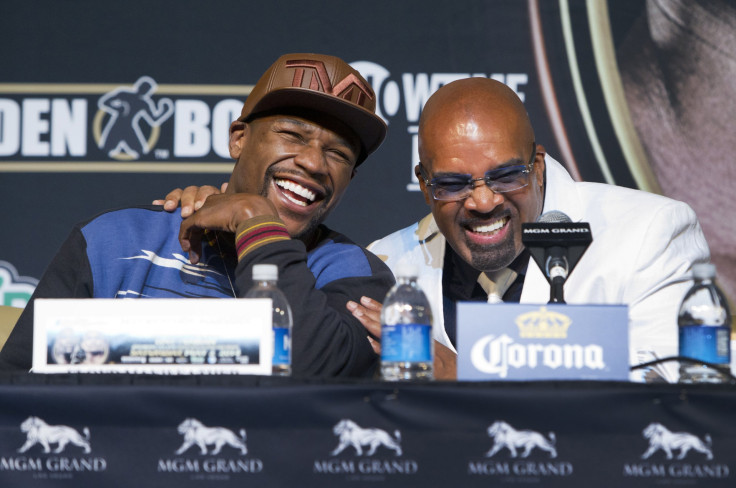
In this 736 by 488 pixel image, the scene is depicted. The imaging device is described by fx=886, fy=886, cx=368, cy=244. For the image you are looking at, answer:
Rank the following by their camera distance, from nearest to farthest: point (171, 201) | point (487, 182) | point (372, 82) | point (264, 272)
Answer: point (264, 272) < point (171, 201) < point (487, 182) < point (372, 82)

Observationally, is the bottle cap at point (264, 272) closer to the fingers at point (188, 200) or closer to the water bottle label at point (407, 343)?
the water bottle label at point (407, 343)

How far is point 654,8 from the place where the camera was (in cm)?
292

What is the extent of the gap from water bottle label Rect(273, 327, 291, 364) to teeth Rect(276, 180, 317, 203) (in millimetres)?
819

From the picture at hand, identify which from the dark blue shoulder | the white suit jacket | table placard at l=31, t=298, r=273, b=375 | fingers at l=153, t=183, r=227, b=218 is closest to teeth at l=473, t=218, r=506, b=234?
the white suit jacket

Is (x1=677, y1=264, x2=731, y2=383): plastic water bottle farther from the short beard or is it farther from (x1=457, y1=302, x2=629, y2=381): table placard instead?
the short beard

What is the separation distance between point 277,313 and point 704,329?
26.1 inches

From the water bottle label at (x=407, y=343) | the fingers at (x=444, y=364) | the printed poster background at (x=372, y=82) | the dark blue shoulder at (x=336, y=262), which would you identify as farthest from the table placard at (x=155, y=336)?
the printed poster background at (x=372, y=82)

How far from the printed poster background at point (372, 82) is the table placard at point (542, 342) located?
175cm

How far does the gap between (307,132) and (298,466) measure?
1.11m

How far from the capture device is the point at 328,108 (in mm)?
2033

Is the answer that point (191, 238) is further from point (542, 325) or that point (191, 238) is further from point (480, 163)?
point (542, 325)

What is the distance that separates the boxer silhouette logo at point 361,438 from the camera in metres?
1.09

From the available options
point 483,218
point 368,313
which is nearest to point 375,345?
point 368,313

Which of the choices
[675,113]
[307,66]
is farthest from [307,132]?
[675,113]
